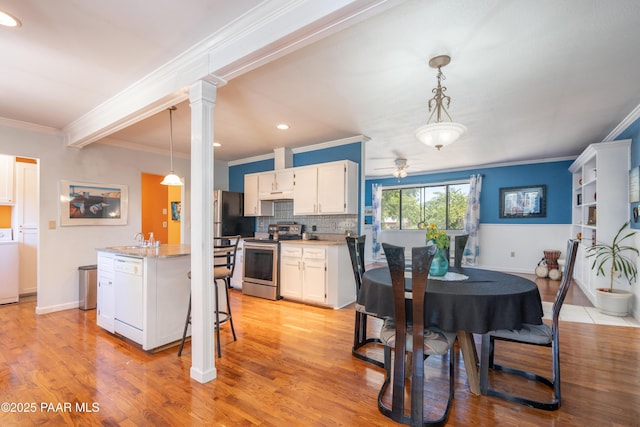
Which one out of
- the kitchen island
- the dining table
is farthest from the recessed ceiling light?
the dining table

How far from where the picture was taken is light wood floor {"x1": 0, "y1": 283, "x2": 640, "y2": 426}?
1904 millimetres

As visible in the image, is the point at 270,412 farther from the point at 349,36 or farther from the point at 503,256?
the point at 503,256

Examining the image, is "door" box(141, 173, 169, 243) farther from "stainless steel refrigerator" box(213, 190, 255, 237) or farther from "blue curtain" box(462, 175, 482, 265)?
"blue curtain" box(462, 175, 482, 265)

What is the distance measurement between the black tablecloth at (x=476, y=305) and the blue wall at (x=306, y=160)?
9.44 feet

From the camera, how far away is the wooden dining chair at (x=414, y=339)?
1774 millimetres

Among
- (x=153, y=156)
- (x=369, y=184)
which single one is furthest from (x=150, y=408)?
(x=369, y=184)

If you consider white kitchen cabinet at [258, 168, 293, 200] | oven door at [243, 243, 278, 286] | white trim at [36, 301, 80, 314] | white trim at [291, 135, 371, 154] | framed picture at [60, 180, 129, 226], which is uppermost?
white trim at [291, 135, 371, 154]

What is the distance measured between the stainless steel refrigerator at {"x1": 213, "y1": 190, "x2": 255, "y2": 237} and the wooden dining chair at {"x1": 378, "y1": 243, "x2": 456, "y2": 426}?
4.25 m

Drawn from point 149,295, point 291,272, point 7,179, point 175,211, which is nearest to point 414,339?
point 149,295

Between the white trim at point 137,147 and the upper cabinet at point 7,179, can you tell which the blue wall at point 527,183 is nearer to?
the white trim at point 137,147

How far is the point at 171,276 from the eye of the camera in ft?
9.70

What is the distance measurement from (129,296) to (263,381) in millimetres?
1624

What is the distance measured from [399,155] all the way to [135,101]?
4.50 m

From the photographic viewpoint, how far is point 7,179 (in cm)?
471
